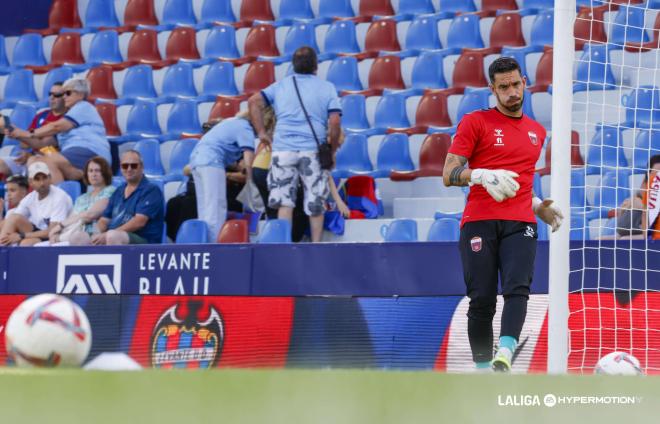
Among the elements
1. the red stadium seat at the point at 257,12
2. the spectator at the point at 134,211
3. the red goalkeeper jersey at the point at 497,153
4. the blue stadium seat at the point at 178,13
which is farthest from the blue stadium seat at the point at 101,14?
the red goalkeeper jersey at the point at 497,153

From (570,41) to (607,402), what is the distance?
3937 millimetres

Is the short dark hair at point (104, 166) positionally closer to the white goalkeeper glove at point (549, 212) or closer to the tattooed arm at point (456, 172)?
the tattooed arm at point (456, 172)

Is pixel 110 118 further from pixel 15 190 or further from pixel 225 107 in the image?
pixel 15 190

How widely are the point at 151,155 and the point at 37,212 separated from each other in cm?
181

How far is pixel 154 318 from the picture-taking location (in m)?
8.72

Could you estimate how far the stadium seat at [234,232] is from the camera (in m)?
9.86

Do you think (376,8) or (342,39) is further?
(376,8)

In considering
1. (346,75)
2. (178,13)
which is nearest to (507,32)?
(346,75)

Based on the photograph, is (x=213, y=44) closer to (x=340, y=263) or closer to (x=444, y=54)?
(x=444, y=54)

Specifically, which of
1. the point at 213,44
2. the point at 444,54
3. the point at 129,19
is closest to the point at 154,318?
the point at 444,54

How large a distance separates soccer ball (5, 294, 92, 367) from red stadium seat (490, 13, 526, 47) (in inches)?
297

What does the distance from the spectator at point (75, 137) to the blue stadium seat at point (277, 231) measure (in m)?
2.16

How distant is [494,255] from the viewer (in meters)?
6.22

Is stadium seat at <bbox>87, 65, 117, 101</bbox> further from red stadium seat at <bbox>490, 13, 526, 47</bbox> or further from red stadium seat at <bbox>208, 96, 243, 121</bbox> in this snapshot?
red stadium seat at <bbox>490, 13, 526, 47</bbox>
